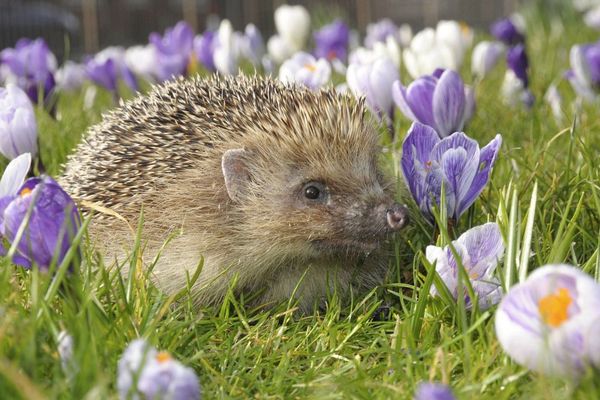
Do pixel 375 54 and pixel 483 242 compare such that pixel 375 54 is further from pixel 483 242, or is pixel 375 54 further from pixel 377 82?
pixel 483 242

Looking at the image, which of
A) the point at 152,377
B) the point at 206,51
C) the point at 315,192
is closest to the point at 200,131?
the point at 315,192

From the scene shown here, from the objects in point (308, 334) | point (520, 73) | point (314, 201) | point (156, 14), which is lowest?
point (308, 334)

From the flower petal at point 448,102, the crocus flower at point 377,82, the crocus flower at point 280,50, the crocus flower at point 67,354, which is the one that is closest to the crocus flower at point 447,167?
the flower petal at point 448,102

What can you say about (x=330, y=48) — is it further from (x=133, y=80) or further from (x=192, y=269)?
(x=192, y=269)

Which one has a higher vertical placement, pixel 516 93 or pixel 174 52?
pixel 174 52

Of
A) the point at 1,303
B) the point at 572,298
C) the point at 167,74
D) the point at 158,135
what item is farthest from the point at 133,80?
the point at 572,298

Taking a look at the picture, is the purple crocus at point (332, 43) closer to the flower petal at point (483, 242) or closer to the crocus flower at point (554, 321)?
the flower petal at point (483, 242)
